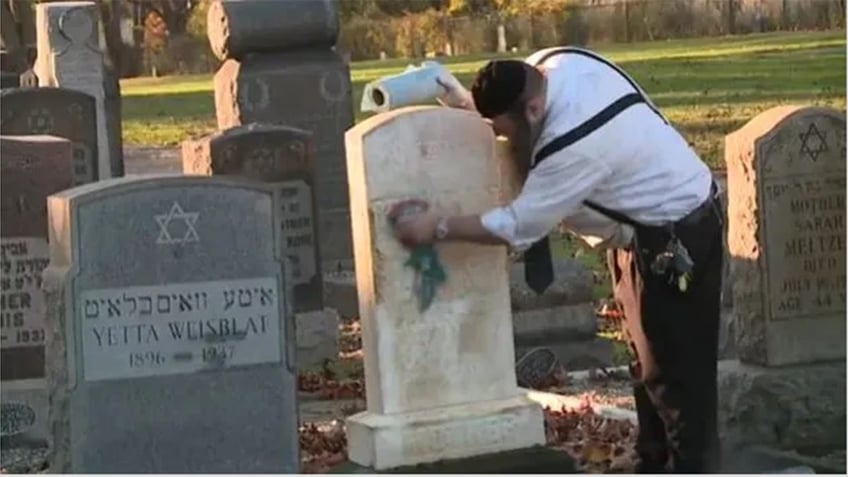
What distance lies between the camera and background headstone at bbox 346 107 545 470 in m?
7.18

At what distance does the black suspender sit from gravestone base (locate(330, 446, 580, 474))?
1047 mm

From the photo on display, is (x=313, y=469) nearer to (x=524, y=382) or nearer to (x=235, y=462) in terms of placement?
(x=235, y=462)

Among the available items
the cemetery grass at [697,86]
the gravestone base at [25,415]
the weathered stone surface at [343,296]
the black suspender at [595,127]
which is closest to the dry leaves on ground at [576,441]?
the black suspender at [595,127]

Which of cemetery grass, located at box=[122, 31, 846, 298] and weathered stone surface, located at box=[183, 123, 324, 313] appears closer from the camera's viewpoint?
weathered stone surface, located at box=[183, 123, 324, 313]

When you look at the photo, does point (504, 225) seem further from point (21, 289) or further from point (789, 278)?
point (21, 289)

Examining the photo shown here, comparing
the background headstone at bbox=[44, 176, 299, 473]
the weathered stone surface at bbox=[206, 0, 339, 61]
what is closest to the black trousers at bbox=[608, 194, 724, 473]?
the background headstone at bbox=[44, 176, 299, 473]

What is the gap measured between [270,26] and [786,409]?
611 centimetres

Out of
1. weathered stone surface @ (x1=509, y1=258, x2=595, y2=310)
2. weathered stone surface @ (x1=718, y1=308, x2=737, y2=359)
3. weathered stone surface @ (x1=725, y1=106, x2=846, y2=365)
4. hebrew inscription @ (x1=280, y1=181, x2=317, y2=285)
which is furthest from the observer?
hebrew inscription @ (x1=280, y1=181, x2=317, y2=285)

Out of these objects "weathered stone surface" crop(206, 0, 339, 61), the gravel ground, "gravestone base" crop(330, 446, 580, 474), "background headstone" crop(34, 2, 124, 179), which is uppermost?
"background headstone" crop(34, 2, 124, 179)

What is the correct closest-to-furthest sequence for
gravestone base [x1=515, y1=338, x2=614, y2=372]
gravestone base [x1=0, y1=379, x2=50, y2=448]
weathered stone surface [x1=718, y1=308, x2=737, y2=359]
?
gravestone base [x1=0, y1=379, x2=50, y2=448]
weathered stone surface [x1=718, y1=308, x2=737, y2=359]
gravestone base [x1=515, y1=338, x2=614, y2=372]

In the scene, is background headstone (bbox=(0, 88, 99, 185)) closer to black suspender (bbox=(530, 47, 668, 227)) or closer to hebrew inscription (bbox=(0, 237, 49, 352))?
hebrew inscription (bbox=(0, 237, 49, 352))

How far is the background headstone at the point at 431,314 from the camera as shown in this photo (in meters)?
7.18

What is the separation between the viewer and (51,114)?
12711 mm

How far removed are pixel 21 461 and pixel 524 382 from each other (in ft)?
8.45
